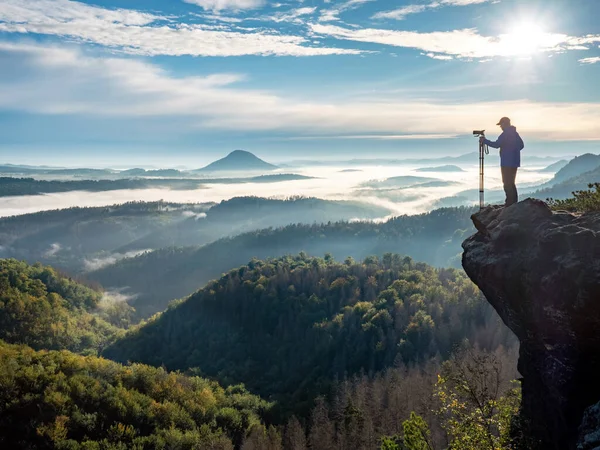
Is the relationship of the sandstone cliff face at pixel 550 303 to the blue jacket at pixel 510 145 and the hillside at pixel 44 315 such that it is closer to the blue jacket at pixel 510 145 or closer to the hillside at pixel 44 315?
the blue jacket at pixel 510 145

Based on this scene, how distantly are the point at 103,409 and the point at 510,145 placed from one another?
224 feet

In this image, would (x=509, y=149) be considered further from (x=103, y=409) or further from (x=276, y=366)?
(x=276, y=366)

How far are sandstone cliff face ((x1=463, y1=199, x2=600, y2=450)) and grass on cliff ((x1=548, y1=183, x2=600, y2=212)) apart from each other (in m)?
1.16

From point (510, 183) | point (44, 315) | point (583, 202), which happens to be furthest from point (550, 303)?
point (44, 315)

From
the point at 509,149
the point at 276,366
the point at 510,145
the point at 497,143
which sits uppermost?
the point at 497,143

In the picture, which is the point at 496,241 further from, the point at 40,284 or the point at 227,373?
the point at 40,284

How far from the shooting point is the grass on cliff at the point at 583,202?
796 inches

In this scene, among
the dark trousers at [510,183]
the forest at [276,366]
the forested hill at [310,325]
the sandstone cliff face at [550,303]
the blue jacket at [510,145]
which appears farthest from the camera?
the forested hill at [310,325]

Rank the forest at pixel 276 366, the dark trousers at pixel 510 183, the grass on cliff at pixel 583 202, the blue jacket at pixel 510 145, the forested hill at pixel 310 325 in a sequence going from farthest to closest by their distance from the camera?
1. the forested hill at pixel 310 325
2. the forest at pixel 276 366
3. the dark trousers at pixel 510 183
4. the blue jacket at pixel 510 145
5. the grass on cliff at pixel 583 202

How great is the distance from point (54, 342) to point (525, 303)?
17152cm

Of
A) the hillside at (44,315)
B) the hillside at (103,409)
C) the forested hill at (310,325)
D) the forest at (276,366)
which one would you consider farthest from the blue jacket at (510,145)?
the hillside at (44,315)

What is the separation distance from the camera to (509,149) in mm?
24750

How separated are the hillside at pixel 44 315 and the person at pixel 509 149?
6175 inches

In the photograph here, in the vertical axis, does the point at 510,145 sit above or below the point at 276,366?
above
